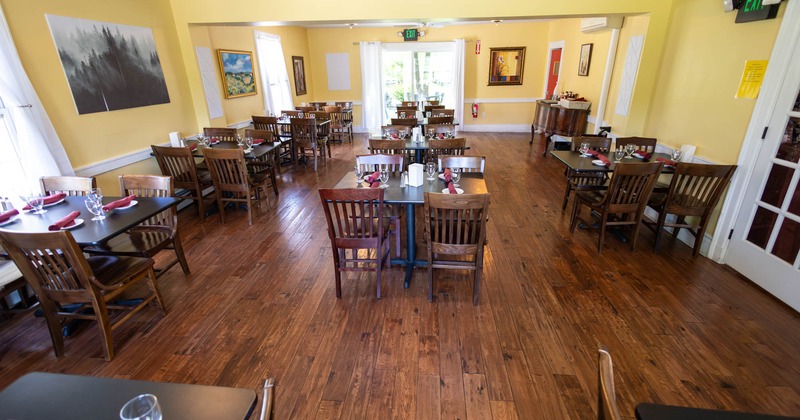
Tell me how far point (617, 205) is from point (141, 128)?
5324 mm

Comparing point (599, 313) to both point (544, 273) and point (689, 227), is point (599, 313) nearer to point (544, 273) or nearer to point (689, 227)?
point (544, 273)

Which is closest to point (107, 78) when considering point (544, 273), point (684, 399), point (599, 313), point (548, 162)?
point (544, 273)

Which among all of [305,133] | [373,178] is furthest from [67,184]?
[305,133]

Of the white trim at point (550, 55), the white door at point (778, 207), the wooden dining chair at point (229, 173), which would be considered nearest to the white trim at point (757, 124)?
the white door at point (778, 207)

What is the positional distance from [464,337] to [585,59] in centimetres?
638

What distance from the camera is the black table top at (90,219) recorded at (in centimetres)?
219

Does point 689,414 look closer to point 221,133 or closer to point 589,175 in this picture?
point 589,175

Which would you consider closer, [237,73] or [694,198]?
[694,198]

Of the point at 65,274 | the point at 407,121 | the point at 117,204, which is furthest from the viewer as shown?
the point at 407,121

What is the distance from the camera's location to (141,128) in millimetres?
4203

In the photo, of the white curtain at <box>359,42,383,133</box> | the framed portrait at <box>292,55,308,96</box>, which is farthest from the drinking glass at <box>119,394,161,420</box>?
the white curtain at <box>359,42,383,133</box>

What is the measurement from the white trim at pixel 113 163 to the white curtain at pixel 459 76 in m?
6.83

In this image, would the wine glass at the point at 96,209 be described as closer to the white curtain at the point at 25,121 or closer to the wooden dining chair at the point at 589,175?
the white curtain at the point at 25,121

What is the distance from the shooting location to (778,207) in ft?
9.05
